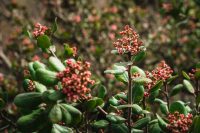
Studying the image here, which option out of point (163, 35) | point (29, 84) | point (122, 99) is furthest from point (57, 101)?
point (163, 35)

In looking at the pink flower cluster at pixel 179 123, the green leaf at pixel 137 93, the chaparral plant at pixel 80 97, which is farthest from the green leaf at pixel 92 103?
the pink flower cluster at pixel 179 123

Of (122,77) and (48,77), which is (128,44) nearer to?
(122,77)

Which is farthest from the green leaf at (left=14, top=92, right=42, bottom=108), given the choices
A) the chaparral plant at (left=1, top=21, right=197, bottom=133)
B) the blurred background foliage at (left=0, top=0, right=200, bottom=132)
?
the blurred background foliage at (left=0, top=0, right=200, bottom=132)

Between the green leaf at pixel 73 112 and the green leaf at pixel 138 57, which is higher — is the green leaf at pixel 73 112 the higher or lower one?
the lower one

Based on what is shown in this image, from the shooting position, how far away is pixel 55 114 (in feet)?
4.69

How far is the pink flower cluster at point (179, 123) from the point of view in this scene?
158 cm

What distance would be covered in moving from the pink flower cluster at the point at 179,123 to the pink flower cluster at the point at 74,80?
1.44 ft

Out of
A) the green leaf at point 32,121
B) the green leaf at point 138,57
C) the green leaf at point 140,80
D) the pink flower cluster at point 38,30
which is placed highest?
the pink flower cluster at point 38,30

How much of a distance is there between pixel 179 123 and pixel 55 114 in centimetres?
56

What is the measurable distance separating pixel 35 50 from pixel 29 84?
3598 millimetres

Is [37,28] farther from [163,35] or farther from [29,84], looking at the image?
→ [163,35]

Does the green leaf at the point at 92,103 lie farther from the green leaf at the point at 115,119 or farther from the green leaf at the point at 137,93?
the green leaf at the point at 137,93

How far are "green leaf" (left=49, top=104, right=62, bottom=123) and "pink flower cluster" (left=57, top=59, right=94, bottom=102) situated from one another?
7 cm

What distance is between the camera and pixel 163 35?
5902 mm
